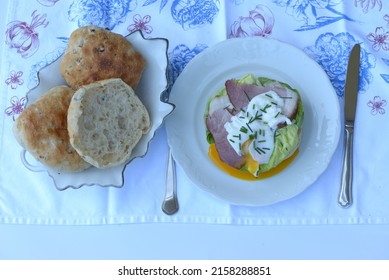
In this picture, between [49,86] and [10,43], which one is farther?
[10,43]

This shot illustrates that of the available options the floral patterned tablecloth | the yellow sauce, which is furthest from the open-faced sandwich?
the floral patterned tablecloth

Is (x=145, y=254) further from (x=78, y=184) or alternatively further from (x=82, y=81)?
(x=82, y=81)

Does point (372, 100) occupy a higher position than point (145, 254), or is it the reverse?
point (372, 100)

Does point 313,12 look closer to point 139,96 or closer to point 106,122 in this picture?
point 139,96

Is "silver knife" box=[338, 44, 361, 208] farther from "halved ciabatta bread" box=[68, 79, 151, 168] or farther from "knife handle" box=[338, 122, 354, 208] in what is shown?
"halved ciabatta bread" box=[68, 79, 151, 168]

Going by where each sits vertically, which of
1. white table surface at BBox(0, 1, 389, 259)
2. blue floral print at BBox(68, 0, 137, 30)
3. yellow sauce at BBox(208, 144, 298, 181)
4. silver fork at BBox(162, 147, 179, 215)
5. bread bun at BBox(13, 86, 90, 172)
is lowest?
white table surface at BBox(0, 1, 389, 259)

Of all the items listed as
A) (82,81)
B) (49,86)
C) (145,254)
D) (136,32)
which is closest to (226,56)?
(136,32)
